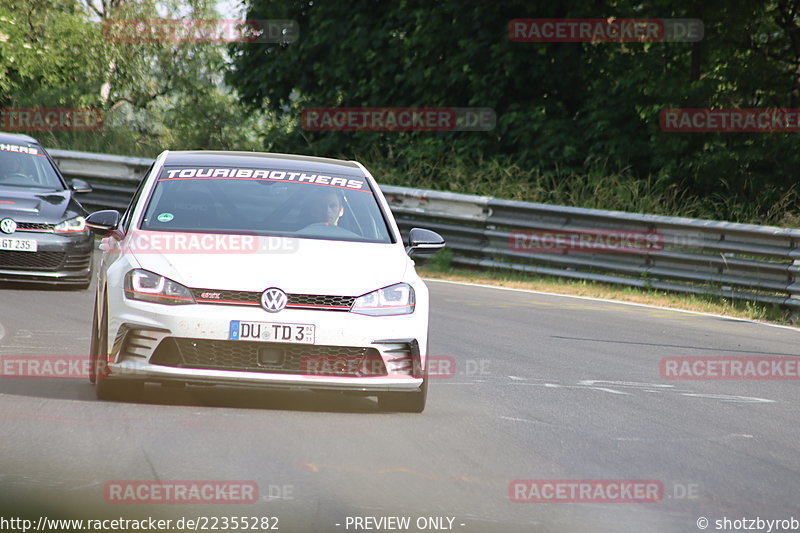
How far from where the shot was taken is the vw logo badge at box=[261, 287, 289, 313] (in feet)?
25.3

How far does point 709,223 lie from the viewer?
656 inches

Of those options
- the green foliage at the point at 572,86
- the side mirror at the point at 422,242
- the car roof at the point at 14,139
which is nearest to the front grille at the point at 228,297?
the side mirror at the point at 422,242

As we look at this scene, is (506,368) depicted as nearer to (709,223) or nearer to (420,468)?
(420,468)

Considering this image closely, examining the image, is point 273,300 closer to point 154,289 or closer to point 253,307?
point 253,307

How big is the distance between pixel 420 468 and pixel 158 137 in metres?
25.5

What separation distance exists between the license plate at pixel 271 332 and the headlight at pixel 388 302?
338 mm

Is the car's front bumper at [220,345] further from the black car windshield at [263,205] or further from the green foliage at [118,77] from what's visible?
the green foliage at [118,77]

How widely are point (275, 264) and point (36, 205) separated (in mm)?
7254

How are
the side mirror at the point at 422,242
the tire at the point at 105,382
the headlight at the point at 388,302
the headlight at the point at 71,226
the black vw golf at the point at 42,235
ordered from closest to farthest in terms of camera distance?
the headlight at the point at 388,302, the tire at the point at 105,382, the side mirror at the point at 422,242, the black vw golf at the point at 42,235, the headlight at the point at 71,226

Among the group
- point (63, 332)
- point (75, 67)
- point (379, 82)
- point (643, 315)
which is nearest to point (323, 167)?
point (63, 332)

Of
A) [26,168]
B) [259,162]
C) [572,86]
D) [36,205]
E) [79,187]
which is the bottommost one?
[36,205]

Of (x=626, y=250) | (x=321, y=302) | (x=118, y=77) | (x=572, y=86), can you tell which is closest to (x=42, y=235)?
(x=321, y=302)

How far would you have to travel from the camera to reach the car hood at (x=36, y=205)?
46.6 ft

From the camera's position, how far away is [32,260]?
1426 centimetres
